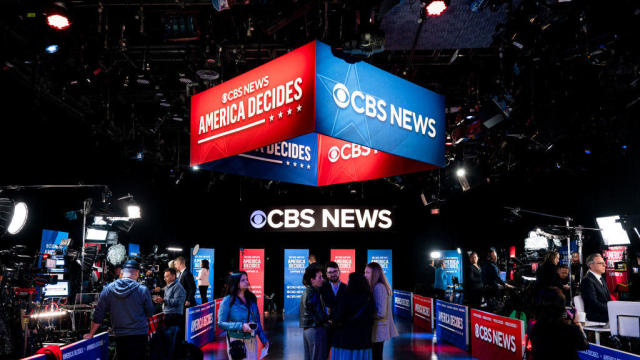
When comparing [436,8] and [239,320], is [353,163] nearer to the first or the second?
[436,8]

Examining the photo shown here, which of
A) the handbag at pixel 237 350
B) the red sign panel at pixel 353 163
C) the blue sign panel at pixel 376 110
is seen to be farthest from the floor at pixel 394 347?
the blue sign panel at pixel 376 110

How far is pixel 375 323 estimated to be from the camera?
17.6 feet

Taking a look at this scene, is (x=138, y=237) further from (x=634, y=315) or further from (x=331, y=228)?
(x=634, y=315)

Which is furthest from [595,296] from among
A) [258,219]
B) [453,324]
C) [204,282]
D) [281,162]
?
[258,219]

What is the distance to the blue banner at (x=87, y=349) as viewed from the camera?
3.94 meters

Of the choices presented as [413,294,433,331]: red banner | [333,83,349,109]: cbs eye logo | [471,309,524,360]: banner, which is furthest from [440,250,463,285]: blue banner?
[333,83,349,109]: cbs eye logo

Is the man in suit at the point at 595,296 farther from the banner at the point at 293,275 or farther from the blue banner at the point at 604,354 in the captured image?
the banner at the point at 293,275

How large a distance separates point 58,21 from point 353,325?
15.2 ft

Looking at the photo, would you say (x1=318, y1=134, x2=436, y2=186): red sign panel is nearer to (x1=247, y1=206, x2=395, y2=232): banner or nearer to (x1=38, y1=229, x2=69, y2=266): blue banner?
(x1=38, y1=229, x2=69, y2=266): blue banner

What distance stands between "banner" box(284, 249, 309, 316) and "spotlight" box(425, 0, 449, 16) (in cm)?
1012

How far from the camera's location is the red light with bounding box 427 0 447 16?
420 centimetres

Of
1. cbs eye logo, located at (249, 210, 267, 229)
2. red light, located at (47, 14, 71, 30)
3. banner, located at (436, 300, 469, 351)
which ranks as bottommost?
banner, located at (436, 300, 469, 351)

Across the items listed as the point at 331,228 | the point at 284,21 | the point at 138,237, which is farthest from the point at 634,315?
the point at 138,237

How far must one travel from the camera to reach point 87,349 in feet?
14.0
